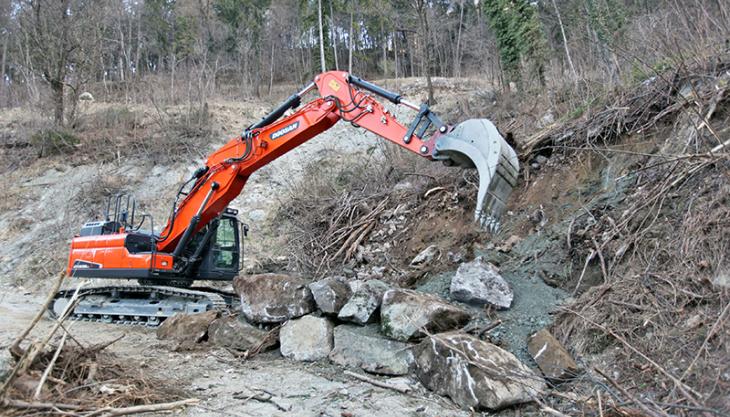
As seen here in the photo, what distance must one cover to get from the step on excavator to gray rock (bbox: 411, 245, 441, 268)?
1.59 m

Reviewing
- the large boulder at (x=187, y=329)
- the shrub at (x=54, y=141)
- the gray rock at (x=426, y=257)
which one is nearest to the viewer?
the large boulder at (x=187, y=329)

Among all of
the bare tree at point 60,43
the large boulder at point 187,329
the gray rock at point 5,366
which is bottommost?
the large boulder at point 187,329

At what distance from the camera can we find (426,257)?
7133mm

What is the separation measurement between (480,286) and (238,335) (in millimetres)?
2803

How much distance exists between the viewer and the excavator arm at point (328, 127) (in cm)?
513

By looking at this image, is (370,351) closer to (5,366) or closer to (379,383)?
(379,383)

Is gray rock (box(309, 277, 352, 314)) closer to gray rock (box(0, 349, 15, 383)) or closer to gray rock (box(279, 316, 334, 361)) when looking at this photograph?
gray rock (box(279, 316, 334, 361))

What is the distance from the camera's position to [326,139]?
17609 mm

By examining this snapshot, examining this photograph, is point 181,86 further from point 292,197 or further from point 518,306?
point 518,306

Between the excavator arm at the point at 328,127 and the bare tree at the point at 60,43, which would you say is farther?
the bare tree at the point at 60,43

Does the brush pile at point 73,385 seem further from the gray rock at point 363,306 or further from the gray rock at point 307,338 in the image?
the gray rock at point 363,306

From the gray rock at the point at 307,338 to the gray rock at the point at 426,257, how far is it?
1972 millimetres

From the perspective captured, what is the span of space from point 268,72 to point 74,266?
26.3 metres

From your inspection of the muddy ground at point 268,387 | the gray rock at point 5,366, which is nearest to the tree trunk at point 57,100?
the muddy ground at point 268,387
